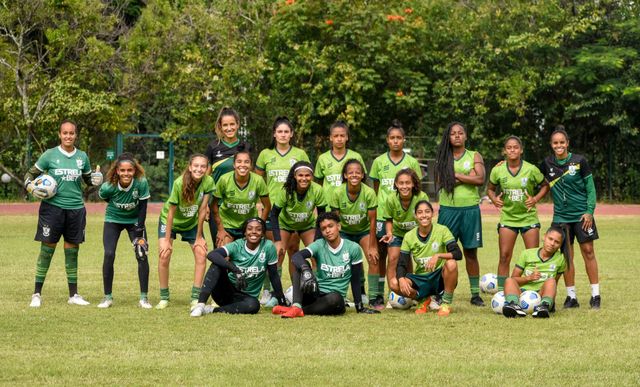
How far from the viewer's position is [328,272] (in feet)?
33.3

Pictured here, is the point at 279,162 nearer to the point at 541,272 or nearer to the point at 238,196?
the point at 238,196

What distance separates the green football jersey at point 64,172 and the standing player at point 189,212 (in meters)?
1.02

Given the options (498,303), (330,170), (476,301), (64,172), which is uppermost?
(330,170)

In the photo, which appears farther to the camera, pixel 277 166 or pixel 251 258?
pixel 277 166

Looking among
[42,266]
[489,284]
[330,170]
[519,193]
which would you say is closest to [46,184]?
[42,266]

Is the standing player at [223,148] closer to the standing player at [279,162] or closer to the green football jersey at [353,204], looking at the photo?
the standing player at [279,162]

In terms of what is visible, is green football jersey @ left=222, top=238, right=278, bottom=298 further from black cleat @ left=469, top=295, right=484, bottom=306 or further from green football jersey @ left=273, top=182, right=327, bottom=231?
black cleat @ left=469, top=295, right=484, bottom=306

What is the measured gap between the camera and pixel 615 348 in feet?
26.7

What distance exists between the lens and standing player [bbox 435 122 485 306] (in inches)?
428

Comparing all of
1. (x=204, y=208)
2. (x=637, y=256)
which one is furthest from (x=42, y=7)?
(x=204, y=208)

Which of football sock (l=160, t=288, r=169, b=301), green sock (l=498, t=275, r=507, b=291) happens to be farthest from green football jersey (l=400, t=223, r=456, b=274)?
football sock (l=160, t=288, r=169, b=301)

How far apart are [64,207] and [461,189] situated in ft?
13.4

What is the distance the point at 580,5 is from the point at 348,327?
82.9 ft

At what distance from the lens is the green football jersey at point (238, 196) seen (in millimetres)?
10656
